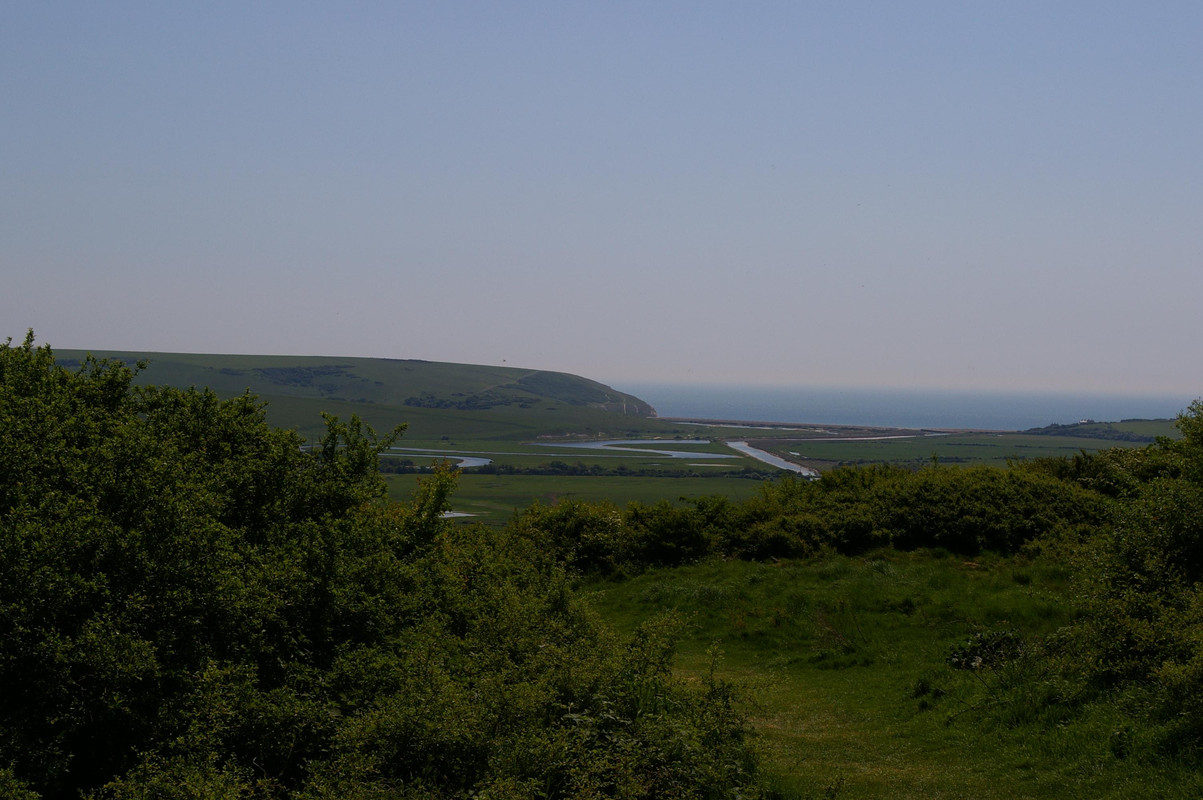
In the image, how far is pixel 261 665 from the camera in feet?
29.1

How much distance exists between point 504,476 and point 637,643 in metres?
119

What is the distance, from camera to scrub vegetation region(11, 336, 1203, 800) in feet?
23.6

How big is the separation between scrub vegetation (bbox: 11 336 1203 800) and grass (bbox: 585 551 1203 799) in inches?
2.4

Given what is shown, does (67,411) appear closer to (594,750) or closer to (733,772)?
(594,750)

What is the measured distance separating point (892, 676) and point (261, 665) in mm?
10358

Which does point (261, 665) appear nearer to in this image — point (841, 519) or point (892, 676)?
point (892, 676)

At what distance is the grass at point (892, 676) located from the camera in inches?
363

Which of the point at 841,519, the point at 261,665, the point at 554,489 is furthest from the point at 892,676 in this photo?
the point at 554,489

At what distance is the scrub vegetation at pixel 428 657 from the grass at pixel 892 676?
0.06 m

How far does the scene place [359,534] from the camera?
11.1 meters

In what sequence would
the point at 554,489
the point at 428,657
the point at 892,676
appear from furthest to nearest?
the point at 554,489 < the point at 892,676 < the point at 428,657

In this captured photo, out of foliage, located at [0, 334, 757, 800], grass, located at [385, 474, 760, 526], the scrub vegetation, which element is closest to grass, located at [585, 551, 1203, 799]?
the scrub vegetation

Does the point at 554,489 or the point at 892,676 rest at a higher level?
the point at 892,676

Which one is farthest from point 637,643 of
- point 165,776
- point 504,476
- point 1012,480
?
point 504,476
